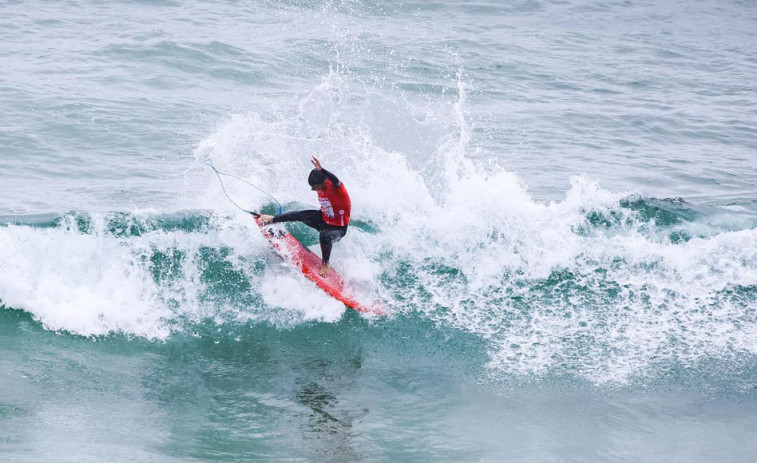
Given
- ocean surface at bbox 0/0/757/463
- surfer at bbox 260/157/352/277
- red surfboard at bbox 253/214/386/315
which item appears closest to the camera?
ocean surface at bbox 0/0/757/463

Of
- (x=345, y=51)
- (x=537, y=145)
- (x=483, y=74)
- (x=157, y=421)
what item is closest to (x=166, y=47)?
(x=345, y=51)

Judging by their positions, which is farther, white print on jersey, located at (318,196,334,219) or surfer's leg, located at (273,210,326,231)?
surfer's leg, located at (273,210,326,231)

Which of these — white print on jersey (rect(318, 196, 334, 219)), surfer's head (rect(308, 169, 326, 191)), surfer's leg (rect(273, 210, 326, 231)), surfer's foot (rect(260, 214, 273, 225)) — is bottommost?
surfer's foot (rect(260, 214, 273, 225))

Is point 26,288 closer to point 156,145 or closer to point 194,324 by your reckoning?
point 194,324

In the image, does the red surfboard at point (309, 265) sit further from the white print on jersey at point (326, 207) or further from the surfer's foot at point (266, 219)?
the white print on jersey at point (326, 207)

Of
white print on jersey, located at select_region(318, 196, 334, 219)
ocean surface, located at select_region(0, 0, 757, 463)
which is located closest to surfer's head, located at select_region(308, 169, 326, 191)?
white print on jersey, located at select_region(318, 196, 334, 219)

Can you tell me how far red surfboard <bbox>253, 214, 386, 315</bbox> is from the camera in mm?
10359

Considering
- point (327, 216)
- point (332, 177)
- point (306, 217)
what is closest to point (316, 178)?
point (332, 177)

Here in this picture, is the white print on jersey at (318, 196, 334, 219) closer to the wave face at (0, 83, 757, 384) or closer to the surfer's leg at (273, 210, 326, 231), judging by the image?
the surfer's leg at (273, 210, 326, 231)

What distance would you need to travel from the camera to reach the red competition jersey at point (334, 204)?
983cm

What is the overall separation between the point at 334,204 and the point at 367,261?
1.70 meters

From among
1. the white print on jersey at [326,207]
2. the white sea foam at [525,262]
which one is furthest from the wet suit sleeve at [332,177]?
the white sea foam at [525,262]

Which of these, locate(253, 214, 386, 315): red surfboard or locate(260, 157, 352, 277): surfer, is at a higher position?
locate(260, 157, 352, 277): surfer

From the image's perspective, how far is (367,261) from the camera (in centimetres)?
1138
